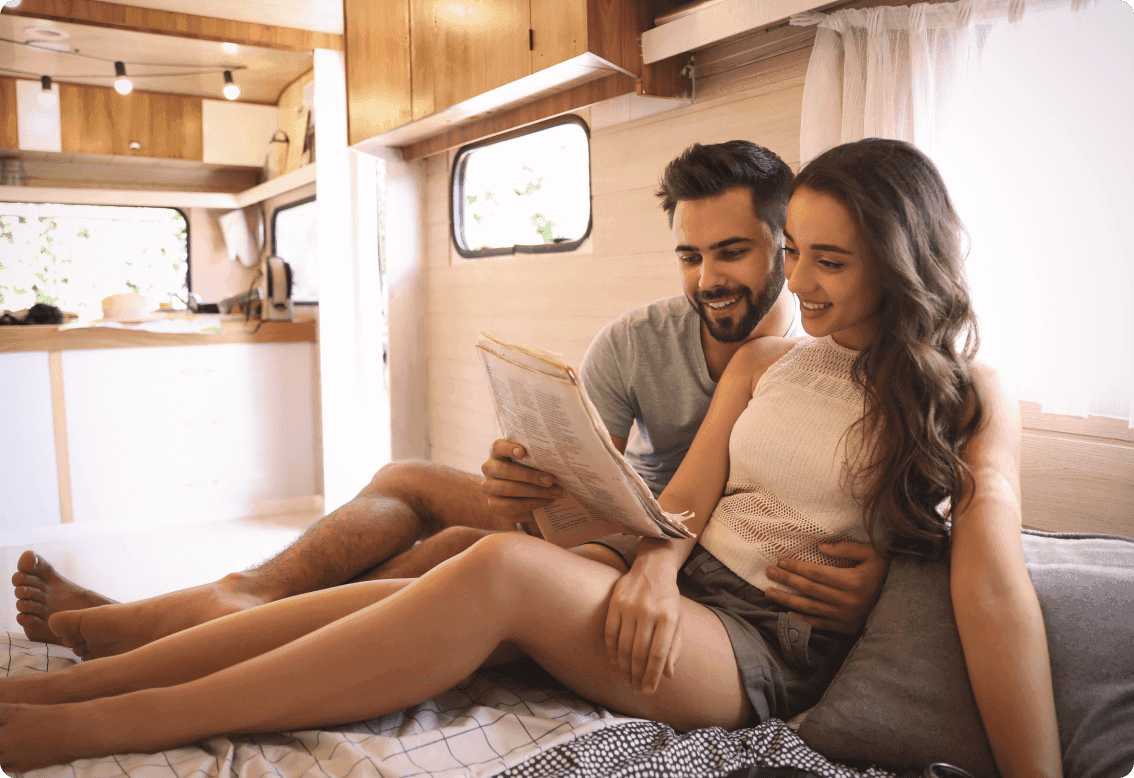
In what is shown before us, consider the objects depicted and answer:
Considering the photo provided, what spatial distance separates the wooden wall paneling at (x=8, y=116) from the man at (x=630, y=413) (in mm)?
4836

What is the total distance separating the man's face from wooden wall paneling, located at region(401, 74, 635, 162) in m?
0.81

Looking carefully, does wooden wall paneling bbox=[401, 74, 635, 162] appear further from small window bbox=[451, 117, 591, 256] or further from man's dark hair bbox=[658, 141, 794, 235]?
man's dark hair bbox=[658, 141, 794, 235]

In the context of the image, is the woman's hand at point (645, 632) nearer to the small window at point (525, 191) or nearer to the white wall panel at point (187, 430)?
the small window at point (525, 191)

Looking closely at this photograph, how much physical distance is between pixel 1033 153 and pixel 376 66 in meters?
2.70

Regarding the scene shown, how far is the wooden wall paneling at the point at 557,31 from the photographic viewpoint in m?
2.18

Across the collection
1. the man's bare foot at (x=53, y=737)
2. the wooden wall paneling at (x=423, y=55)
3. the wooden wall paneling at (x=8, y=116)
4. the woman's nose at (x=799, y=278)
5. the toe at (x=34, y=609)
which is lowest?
the toe at (x=34, y=609)

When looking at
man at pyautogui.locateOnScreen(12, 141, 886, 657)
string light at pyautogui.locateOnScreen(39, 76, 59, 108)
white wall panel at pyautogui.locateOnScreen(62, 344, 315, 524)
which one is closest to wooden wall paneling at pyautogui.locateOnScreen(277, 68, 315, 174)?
string light at pyautogui.locateOnScreen(39, 76, 59, 108)

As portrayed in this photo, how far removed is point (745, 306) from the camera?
68.5 inches

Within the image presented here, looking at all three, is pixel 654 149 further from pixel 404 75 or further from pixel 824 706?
pixel 824 706

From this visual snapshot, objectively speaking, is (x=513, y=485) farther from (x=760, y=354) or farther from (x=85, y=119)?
(x=85, y=119)

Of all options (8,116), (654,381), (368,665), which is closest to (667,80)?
(654,381)

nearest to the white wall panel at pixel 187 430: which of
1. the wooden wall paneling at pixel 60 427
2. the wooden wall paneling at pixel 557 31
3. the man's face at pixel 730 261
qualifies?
the wooden wall paneling at pixel 60 427

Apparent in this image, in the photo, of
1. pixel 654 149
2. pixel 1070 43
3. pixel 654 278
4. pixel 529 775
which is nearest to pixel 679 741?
pixel 529 775

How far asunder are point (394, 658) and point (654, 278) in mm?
1738
